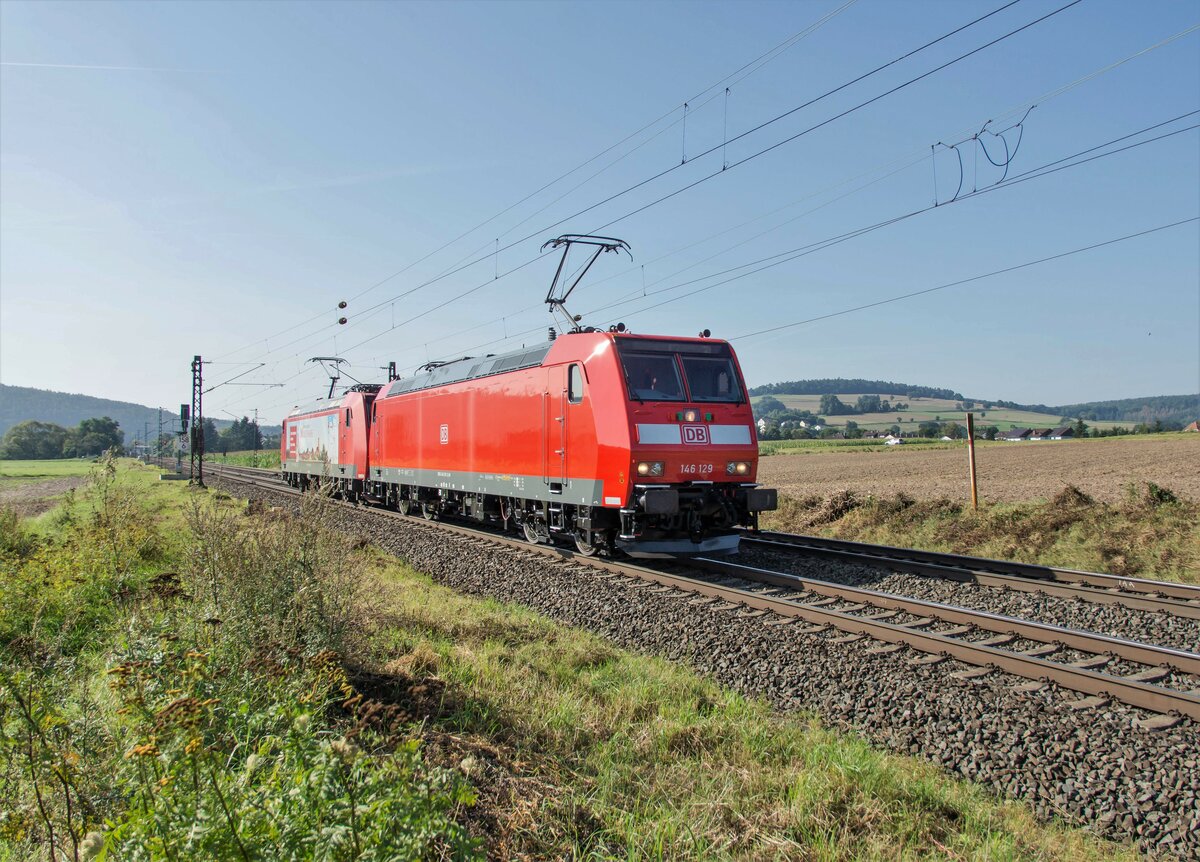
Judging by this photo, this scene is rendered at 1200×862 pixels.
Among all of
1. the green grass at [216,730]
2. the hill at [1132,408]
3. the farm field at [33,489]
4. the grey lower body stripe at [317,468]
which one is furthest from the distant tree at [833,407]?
the green grass at [216,730]

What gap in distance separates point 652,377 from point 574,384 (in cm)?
125

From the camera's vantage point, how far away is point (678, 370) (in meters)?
11.6

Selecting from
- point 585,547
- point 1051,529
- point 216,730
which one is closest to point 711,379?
point 585,547

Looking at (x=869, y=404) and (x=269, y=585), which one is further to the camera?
(x=869, y=404)

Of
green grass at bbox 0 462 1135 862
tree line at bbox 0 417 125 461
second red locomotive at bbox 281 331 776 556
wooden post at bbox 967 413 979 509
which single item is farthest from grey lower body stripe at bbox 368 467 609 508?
tree line at bbox 0 417 125 461

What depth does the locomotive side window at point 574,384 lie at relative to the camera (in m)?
11.5

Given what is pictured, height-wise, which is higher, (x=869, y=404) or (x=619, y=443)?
(x=869, y=404)

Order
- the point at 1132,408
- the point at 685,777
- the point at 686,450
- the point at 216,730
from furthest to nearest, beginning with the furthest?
the point at 1132,408
the point at 686,450
the point at 685,777
the point at 216,730

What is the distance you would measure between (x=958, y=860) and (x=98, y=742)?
410 centimetres

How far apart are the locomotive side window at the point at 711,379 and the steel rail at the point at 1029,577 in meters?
2.93

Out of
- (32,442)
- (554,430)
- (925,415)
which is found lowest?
(554,430)

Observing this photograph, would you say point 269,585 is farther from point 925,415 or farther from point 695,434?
point 925,415

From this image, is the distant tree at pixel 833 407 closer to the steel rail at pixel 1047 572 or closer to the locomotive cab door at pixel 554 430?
the steel rail at pixel 1047 572

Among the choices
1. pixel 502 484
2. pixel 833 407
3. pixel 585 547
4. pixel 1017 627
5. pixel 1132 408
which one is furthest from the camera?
pixel 1132 408
